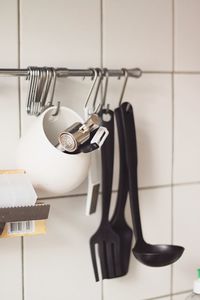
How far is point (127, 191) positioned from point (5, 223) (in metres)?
0.26

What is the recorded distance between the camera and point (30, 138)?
699 millimetres

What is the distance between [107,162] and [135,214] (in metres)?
0.11

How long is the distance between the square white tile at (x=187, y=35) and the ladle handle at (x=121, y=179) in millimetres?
190

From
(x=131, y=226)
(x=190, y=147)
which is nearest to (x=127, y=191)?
(x=131, y=226)

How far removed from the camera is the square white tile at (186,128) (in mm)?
908

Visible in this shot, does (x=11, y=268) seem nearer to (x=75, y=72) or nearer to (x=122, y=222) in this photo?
(x=122, y=222)

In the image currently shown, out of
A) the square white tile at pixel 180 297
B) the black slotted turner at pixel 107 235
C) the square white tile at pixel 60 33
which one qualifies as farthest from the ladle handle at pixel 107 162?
the square white tile at pixel 180 297

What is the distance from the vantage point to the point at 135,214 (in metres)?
0.83

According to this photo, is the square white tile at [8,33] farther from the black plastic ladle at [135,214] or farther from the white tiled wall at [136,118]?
the black plastic ladle at [135,214]

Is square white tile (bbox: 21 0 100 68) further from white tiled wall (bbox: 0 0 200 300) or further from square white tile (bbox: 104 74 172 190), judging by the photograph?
square white tile (bbox: 104 74 172 190)

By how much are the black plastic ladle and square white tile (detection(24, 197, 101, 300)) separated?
75mm

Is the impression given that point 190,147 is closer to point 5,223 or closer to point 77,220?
point 77,220

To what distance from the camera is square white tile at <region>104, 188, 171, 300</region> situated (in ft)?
2.86

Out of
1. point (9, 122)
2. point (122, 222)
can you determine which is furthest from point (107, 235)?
point (9, 122)
